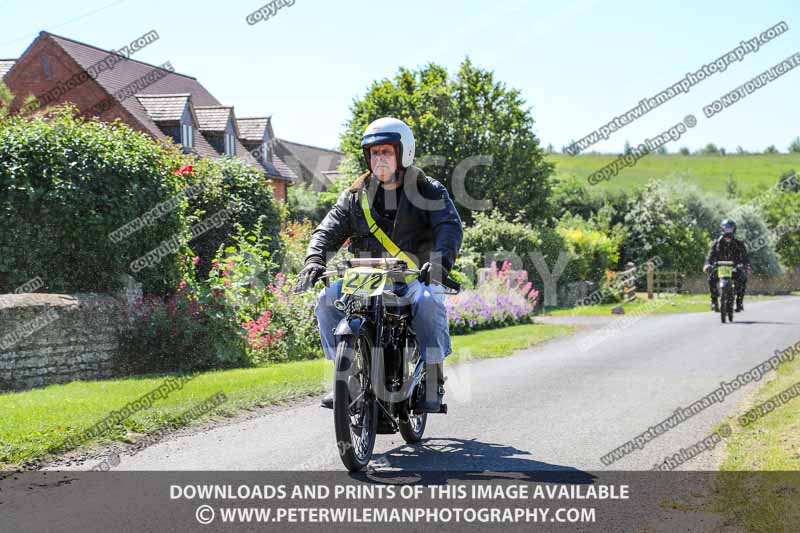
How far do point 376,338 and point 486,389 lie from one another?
455cm

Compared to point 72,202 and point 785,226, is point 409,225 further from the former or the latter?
point 785,226

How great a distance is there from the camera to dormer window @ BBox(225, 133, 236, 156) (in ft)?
140

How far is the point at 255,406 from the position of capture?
9.43m

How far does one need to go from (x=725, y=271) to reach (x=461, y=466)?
55.8 ft

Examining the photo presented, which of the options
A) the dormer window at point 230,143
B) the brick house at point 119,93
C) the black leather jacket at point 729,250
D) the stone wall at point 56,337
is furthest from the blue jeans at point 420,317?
the dormer window at point 230,143

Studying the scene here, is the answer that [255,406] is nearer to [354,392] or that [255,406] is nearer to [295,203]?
[354,392]

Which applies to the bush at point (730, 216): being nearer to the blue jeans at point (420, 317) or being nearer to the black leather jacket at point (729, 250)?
the black leather jacket at point (729, 250)

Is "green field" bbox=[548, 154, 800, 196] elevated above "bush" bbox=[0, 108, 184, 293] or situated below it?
above

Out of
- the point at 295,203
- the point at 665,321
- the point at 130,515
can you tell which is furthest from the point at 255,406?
the point at 295,203

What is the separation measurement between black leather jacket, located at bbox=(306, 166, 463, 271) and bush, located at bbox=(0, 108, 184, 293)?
22.8 ft

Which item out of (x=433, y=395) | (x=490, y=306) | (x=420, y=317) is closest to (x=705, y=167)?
(x=490, y=306)

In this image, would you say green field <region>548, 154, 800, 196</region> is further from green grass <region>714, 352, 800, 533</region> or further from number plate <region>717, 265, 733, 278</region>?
green grass <region>714, 352, 800, 533</region>

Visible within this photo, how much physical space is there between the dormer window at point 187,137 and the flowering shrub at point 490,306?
19.7m

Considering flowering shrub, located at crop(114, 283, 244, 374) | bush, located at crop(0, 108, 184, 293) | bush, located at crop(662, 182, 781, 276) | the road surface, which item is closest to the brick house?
bush, located at crop(0, 108, 184, 293)
